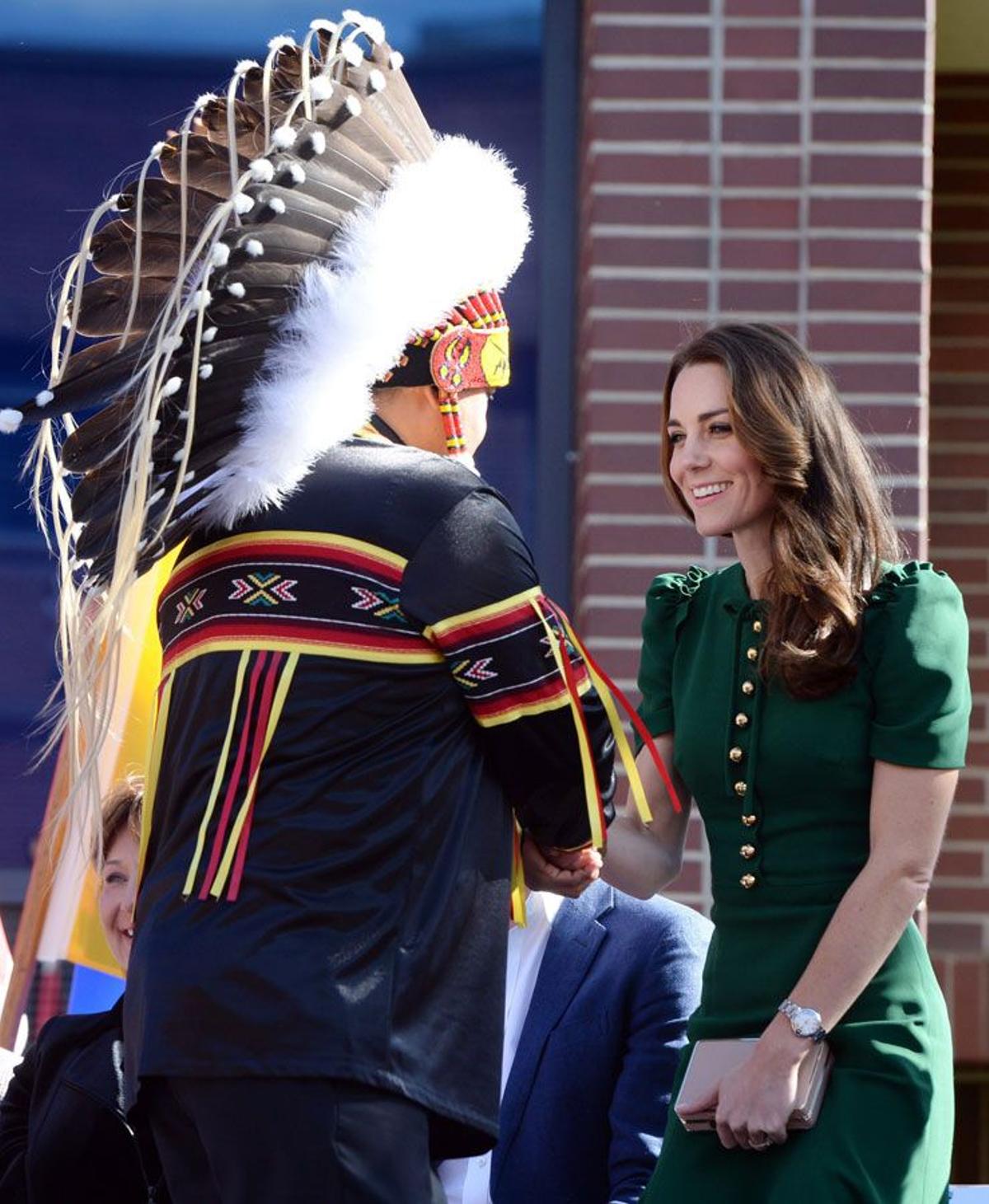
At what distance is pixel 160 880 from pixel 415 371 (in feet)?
2.53

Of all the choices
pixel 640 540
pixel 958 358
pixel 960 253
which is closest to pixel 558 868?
pixel 640 540

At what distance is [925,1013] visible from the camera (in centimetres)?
327

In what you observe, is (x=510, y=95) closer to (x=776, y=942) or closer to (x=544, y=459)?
(x=544, y=459)

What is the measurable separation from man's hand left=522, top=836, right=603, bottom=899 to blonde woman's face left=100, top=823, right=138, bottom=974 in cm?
129

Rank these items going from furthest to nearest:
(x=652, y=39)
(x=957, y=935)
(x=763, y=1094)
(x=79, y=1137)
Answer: (x=957, y=935) → (x=652, y=39) → (x=79, y=1137) → (x=763, y=1094)

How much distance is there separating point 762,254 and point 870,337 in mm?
302

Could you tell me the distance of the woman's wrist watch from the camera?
3193mm

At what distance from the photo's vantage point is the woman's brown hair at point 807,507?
10.9 ft

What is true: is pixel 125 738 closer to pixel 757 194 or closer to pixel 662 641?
pixel 662 641

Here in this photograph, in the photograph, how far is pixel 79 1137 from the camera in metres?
3.78

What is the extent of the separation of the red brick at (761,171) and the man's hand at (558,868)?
7.96 ft

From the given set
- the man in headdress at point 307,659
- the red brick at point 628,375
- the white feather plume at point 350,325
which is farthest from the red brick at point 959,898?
the white feather plume at point 350,325

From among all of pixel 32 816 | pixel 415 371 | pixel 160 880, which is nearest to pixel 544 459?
pixel 32 816

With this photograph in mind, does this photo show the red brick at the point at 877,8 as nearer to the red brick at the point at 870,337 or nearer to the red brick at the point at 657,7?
the red brick at the point at 657,7
